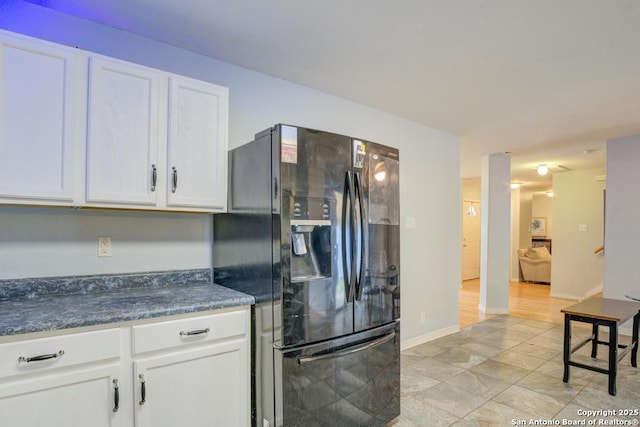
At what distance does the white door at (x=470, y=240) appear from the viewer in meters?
8.67

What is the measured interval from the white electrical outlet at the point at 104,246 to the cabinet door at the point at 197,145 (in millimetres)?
476

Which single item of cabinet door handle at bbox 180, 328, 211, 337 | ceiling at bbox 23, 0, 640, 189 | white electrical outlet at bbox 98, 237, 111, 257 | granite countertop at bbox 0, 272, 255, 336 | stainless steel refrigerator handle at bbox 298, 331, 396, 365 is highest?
ceiling at bbox 23, 0, 640, 189

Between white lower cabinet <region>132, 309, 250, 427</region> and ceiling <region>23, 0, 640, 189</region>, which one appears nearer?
white lower cabinet <region>132, 309, 250, 427</region>

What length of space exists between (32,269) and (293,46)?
196cm

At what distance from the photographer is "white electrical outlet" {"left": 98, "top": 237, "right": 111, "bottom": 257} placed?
81.3 inches

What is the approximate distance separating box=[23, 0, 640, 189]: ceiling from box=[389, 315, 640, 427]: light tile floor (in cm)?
241

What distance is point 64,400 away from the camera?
1405mm

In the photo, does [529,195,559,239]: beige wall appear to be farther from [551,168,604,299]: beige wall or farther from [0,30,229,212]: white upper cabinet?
[0,30,229,212]: white upper cabinet

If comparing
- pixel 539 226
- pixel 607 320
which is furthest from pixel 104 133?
pixel 539 226

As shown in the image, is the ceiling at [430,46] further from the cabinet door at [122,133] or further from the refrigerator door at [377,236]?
the refrigerator door at [377,236]

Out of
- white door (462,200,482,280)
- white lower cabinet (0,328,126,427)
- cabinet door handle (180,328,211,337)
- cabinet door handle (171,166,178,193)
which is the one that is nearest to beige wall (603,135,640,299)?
white door (462,200,482,280)

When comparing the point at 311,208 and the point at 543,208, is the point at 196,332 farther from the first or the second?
the point at 543,208

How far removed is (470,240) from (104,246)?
8.44 metres

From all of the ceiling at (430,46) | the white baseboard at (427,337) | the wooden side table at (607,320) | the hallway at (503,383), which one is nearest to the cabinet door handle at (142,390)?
the hallway at (503,383)
